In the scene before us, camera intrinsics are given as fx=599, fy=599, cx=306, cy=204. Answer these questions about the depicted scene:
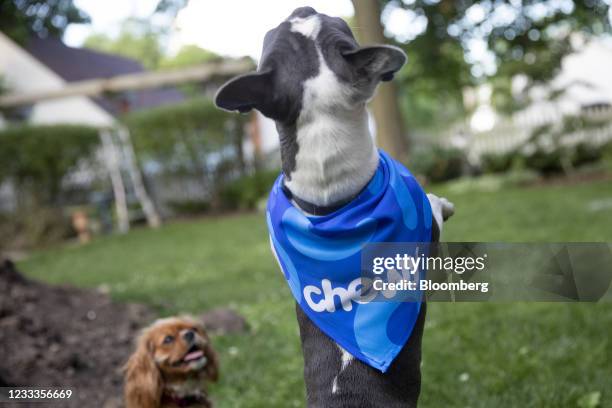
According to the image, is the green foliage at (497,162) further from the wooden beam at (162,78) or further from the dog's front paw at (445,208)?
the dog's front paw at (445,208)

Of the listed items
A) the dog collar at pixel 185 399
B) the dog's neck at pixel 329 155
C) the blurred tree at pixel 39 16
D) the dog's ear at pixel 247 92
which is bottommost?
the dog collar at pixel 185 399

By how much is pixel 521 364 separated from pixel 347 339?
2323 millimetres

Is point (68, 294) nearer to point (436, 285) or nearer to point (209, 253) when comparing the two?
point (209, 253)

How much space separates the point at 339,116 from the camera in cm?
176

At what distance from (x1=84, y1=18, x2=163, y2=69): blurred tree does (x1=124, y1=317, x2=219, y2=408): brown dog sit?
133 feet

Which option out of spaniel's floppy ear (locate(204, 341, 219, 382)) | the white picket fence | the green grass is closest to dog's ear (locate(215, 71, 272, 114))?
spaniel's floppy ear (locate(204, 341, 219, 382))

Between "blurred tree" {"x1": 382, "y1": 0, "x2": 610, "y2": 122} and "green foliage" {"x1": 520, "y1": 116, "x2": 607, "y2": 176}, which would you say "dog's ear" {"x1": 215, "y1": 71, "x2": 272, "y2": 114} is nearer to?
"blurred tree" {"x1": 382, "y1": 0, "x2": 610, "y2": 122}

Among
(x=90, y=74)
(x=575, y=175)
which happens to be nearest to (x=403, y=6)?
(x=575, y=175)

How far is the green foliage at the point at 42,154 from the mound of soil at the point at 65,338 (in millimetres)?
8814

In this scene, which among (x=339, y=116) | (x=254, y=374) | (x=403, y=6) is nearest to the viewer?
(x=339, y=116)

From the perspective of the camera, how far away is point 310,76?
1.75m

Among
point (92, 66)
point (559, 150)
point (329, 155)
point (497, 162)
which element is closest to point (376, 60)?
point (329, 155)

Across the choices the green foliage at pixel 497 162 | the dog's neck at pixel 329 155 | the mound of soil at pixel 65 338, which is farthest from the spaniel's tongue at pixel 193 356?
the green foliage at pixel 497 162

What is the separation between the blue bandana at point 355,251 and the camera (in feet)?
5.95
